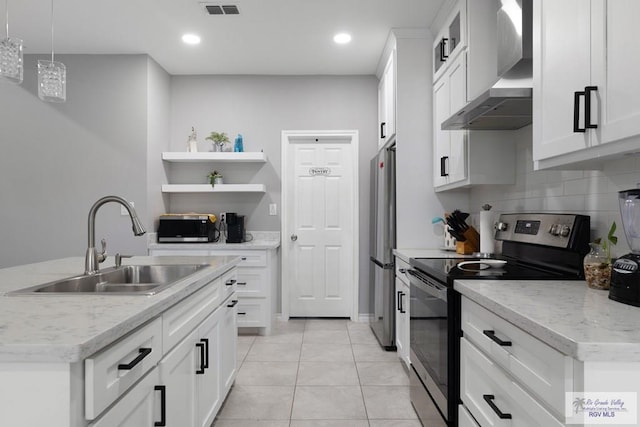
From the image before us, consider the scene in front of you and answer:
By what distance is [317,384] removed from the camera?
110 inches

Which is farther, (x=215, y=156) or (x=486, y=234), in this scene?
(x=215, y=156)

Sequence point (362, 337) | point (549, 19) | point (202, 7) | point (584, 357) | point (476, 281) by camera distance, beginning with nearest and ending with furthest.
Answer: point (584, 357) → point (549, 19) → point (476, 281) → point (202, 7) → point (362, 337)

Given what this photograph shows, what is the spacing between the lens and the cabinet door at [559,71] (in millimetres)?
1358

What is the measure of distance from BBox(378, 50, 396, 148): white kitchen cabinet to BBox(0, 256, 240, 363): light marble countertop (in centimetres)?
240

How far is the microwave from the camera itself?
13.2 ft

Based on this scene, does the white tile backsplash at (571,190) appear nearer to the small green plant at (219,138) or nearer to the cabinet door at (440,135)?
the cabinet door at (440,135)

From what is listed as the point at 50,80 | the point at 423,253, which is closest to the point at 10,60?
the point at 50,80

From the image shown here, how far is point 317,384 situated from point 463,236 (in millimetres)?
1456

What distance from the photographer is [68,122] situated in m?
3.91

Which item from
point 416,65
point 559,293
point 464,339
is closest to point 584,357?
point 559,293

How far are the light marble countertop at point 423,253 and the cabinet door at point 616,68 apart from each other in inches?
62.7

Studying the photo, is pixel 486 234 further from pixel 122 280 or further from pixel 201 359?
pixel 122 280

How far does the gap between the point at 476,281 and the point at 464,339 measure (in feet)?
0.79

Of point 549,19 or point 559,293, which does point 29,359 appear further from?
point 549,19
